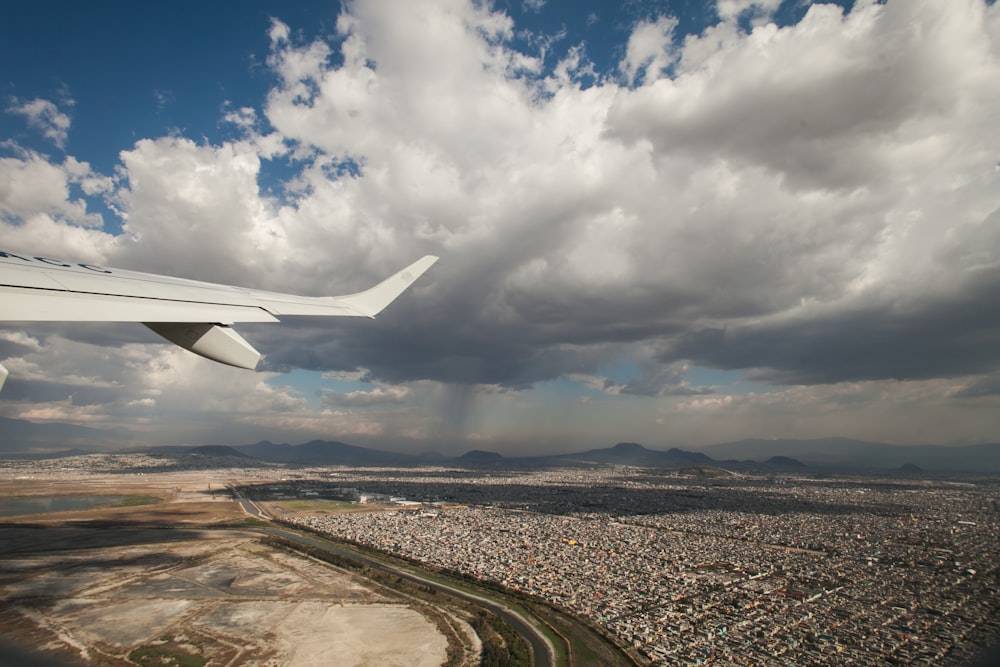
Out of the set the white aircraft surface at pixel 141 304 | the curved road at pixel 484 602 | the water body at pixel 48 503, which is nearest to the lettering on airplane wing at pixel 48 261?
the white aircraft surface at pixel 141 304

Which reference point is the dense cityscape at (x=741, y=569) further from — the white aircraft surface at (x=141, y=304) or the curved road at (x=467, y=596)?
the white aircraft surface at (x=141, y=304)

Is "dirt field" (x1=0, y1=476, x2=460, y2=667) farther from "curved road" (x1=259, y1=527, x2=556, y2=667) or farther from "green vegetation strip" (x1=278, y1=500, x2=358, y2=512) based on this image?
"green vegetation strip" (x1=278, y1=500, x2=358, y2=512)

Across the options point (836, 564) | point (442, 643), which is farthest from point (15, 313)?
point (836, 564)

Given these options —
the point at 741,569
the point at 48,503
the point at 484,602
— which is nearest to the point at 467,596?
the point at 484,602

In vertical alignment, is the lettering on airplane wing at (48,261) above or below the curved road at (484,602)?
above

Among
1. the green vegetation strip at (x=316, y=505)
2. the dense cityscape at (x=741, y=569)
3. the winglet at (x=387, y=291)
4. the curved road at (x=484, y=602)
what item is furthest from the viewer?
the green vegetation strip at (x=316, y=505)

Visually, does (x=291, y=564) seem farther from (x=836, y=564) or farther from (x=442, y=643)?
(x=836, y=564)

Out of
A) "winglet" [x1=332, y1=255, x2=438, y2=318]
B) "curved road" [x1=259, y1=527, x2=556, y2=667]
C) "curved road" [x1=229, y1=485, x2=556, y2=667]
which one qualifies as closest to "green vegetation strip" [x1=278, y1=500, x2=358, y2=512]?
"curved road" [x1=229, y1=485, x2=556, y2=667]
